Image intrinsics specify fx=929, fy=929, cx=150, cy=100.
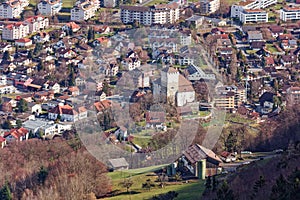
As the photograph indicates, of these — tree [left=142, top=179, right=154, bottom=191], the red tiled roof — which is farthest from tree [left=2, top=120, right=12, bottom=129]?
tree [left=142, top=179, right=154, bottom=191]

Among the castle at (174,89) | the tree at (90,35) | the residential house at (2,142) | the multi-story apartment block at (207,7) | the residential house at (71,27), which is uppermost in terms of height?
the multi-story apartment block at (207,7)

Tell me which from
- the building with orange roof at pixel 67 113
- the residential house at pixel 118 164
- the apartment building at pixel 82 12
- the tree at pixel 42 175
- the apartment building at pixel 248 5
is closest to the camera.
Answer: the tree at pixel 42 175

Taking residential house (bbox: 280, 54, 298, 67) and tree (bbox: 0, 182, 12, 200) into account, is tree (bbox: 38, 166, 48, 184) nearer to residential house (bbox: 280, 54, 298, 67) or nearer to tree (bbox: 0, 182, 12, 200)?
tree (bbox: 0, 182, 12, 200)

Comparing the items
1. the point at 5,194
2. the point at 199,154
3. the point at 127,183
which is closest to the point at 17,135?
the point at 5,194

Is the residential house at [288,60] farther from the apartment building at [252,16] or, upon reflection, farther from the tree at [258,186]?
the tree at [258,186]

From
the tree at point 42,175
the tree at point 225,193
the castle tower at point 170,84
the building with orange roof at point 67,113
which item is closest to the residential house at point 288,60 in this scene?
the castle tower at point 170,84

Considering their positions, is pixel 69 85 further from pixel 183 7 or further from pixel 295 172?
pixel 295 172
